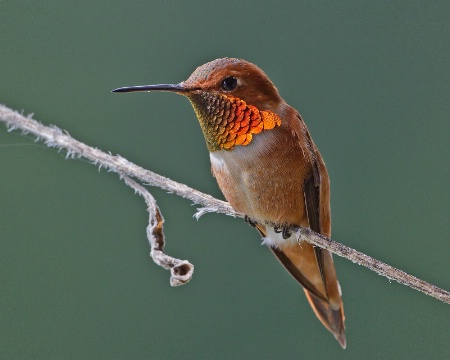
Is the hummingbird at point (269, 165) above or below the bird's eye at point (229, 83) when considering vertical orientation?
below

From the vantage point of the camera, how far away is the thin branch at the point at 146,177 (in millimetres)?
839

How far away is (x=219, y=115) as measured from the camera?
1011 millimetres

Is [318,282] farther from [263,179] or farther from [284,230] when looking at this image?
[263,179]

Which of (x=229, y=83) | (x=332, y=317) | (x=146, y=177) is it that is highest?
(x=229, y=83)

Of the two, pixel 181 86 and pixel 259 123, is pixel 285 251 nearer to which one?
pixel 259 123

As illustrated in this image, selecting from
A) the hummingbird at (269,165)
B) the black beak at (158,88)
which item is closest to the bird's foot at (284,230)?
the hummingbird at (269,165)

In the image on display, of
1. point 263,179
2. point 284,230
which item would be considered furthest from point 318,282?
point 263,179

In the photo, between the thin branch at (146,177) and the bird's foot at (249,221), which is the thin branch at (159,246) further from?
the bird's foot at (249,221)

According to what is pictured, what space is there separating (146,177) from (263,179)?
0.32 meters

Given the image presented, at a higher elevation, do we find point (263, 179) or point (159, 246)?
point (263, 179)

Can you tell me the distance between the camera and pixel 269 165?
3.97 ft

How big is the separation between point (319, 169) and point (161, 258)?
536mm

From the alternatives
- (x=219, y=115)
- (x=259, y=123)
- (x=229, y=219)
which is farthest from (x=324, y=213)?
(x=219, y=115)

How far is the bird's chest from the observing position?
3.89 ft
